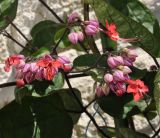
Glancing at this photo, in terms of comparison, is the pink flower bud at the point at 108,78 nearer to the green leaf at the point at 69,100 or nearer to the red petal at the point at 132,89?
the red petal at the point at 132,89

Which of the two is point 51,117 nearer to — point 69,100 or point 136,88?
point 69,100

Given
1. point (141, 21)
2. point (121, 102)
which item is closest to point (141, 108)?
point (121, 102)

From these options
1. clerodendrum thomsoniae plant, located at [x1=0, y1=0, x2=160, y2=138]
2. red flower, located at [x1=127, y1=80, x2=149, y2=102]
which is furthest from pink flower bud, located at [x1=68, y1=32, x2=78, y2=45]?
red flower, located at [x1=127, y1=80, x2=149, y2=102]

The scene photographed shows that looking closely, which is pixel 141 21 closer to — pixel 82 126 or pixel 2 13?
pixel 2 13

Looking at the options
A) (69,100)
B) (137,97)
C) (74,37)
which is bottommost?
(69,100)

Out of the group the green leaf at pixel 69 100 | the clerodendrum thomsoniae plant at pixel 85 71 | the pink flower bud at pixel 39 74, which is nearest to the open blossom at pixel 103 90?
the clerodendrum thomsoniae plant at pixel 85 71

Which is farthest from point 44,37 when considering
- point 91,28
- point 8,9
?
point 91,28

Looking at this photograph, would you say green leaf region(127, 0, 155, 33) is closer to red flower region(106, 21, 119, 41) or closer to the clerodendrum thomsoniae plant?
the clerodendrum thomsoniae plant
